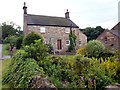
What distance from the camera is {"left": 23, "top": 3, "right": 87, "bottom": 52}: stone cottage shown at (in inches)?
1446

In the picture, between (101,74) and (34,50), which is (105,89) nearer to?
(101,74)

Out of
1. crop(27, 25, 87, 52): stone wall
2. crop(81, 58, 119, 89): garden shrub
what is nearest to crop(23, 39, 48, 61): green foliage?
crop(81, 58, 119, 89): garden shrub

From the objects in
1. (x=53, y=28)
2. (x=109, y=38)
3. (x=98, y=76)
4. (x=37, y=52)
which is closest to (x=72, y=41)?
(x=53, y=28)

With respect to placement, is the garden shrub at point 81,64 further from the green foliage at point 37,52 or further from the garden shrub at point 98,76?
the green foliage at point 37,52

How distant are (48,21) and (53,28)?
63.1 inches

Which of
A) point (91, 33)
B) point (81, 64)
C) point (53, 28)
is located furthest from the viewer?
point (91, 33)

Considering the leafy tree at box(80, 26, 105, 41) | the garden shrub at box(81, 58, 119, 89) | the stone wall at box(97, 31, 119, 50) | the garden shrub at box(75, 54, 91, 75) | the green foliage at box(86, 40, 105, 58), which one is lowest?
the garden shrub at box(81, 58, 119, 89)

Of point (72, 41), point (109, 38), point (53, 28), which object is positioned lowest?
point (72, 41)

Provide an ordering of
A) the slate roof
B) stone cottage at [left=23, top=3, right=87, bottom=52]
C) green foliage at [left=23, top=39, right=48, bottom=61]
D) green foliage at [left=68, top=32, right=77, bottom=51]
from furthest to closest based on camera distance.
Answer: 1. green foliage at [left=68, top=32, right=77, bottom=51]
2. the slate roof
3. stone cottage at [left=23, top=3, right=87, bottom=52]
4. green foliage at [left=23, top=39, right=48, bottom=61]

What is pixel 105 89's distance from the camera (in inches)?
296

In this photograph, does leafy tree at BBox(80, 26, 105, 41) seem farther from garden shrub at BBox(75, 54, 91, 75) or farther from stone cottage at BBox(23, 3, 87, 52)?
garden shrub at BBox(75, 54, 91, 75)

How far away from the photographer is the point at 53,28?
126 ft

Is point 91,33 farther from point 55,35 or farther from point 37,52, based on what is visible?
point 37,52

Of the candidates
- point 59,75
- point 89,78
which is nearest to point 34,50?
point 59,75
